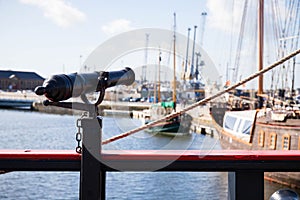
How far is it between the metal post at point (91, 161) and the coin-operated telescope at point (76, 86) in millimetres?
Answer: 170

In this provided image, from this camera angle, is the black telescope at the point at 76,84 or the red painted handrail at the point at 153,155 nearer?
the black telescope at the point at 76,84

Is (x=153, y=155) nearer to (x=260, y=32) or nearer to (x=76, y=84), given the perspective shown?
(x=76, y=84)

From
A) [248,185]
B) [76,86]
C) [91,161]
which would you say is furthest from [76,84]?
[248,185]

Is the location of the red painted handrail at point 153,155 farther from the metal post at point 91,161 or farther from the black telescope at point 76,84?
the black telescope at point 76,84

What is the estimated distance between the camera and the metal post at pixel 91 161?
12.6 ft

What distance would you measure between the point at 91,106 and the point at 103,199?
37.8 inches

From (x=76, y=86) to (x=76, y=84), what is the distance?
2cm

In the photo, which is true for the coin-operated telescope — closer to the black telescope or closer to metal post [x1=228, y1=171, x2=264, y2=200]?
the black telescope

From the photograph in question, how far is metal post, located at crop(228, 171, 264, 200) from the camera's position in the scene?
4.11m

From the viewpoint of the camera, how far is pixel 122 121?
495 centimetres

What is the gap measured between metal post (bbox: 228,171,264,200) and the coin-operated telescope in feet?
4.62

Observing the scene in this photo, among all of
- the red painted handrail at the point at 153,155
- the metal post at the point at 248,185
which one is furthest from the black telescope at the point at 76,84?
the metal post at the point at 248,185

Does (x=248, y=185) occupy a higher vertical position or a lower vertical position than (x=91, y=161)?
lower

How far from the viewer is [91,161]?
154 inches
